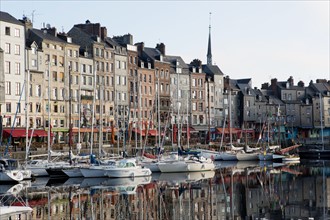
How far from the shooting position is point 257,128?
117 meters

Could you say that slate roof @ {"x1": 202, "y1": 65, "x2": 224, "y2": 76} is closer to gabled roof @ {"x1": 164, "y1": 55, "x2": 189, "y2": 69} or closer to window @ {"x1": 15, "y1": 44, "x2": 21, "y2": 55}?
gabled roof @ {"x1": 164, "y1": 55, "x2": 189, "y2": 69}

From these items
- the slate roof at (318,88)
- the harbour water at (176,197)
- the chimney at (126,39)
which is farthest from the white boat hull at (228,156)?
the slate roof at (318,88)

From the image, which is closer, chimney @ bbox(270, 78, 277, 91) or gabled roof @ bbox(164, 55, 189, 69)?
gabled roof @ bbox(164, 55, 189, 69)

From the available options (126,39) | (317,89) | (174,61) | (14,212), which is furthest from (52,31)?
(317,89)

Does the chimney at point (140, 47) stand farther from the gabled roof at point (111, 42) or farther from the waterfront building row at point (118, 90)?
the gabled roof at point (111, 42)

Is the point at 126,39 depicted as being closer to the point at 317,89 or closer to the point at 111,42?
the point at 111,42

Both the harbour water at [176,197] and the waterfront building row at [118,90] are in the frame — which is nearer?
the harbour water at [176,197]

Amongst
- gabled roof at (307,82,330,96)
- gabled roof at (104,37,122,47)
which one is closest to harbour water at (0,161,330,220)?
gabled roof at (104,37,122,47)

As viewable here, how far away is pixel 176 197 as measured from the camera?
121ft

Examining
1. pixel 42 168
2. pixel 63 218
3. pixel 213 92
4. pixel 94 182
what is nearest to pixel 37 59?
pixel 42 168

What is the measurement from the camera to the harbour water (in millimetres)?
30484

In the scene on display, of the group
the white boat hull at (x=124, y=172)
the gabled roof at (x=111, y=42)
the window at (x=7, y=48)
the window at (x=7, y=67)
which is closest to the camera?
the white boat hull at (x=124, y=172)

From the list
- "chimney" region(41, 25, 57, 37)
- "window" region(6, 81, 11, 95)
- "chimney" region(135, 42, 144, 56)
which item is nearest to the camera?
"window" region(6, 81, 11, 95)

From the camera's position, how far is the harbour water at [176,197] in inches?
1200
